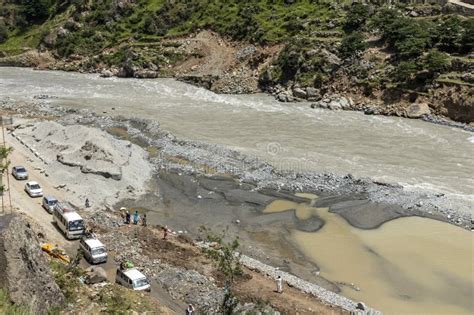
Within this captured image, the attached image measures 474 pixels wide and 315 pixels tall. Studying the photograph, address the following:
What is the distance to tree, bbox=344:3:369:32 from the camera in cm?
8744

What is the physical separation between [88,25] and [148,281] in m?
100.0

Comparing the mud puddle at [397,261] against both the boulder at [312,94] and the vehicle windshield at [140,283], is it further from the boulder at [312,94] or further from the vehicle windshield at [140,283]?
the boulder at [312,94]

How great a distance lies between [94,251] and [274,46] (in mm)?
68356

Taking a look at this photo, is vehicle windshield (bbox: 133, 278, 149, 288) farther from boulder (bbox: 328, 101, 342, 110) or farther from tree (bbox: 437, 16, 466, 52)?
tree (bbox: 437, 16, 466, 52)

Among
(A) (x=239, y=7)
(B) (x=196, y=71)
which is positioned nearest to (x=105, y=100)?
(B) (x=196, y=71)

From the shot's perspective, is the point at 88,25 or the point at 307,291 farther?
the point at 88,25

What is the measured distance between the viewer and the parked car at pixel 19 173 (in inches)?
1690

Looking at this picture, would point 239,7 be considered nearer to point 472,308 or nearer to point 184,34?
point 184,34

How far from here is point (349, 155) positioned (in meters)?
55.1

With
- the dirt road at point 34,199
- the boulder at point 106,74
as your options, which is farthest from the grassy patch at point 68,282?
the boulder at point 106,74

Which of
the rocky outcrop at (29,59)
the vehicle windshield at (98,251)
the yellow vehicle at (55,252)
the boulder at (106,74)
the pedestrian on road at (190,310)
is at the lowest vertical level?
the rocky outcrop at (29,59)

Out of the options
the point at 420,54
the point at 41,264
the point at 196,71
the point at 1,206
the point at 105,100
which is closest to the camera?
the point at 41,264

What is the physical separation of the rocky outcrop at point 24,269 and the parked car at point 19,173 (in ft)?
95.6

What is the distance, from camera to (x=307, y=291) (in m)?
30.2
